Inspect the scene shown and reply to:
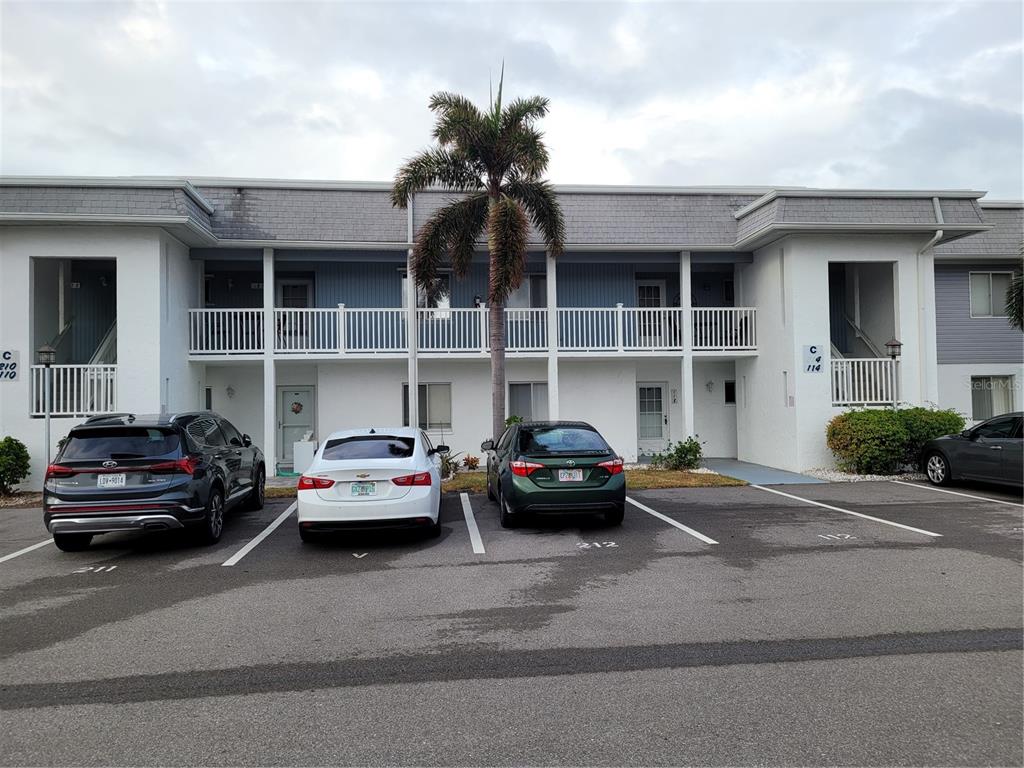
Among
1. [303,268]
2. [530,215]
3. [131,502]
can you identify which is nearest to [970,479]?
[530,215]

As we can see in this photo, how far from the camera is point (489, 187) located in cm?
1391

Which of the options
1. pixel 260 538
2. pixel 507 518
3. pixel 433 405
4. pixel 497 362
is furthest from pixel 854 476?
pixel 260 538

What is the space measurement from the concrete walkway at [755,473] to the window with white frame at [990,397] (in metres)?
6.87

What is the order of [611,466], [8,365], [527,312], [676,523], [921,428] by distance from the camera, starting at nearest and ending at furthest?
[611,466] < [676,523] < [8,365] < [921,428] < [527,312]

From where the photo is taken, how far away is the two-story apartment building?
13414 mm

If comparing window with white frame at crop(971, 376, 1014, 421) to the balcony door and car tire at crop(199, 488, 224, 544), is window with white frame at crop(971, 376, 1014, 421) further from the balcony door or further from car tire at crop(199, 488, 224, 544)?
car tire at crop(199, 488, 224, 544)

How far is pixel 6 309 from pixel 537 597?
1298cm

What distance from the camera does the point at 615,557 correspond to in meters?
7.64

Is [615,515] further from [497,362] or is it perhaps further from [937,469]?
[937,469]

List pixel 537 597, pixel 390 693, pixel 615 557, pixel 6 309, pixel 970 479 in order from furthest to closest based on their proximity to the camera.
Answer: pixel 6 309 → pixel 970 479 → pixel 615 557 → pixel 537 597 → pixel 390 693

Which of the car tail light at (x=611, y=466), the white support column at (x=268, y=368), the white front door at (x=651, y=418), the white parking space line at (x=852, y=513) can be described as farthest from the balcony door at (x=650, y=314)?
the white support column at (x=268, y=368)

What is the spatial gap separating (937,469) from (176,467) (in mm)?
13130

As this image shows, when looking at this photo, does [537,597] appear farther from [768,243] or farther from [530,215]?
[768,243]

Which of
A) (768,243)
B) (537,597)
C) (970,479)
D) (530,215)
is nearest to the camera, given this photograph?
(537,597)
